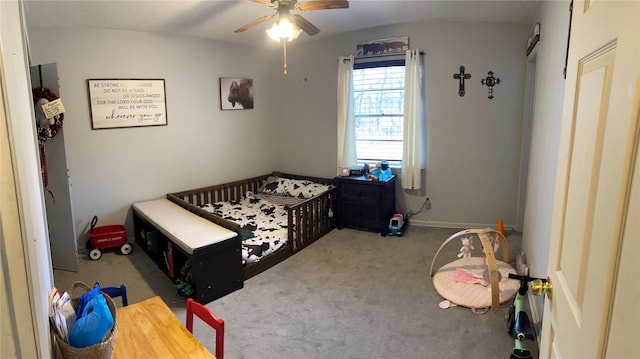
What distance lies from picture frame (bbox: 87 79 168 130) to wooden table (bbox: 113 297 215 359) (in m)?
2.72

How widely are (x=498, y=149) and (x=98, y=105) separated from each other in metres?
4.25

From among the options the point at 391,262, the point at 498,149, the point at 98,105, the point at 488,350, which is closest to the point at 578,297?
the point at 488,350

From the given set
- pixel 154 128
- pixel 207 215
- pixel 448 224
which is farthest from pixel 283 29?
pixel 448 224

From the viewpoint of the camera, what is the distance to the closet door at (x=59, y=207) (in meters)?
3.29

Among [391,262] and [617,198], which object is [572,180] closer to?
[617,198]

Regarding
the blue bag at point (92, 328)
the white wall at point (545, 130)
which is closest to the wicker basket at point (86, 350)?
the blue bag at point (92, 328)

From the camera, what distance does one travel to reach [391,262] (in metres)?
3.56

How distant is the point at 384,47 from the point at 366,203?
6.06 feet

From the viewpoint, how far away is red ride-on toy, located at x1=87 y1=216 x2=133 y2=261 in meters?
3.68

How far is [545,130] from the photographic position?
256 centimetres

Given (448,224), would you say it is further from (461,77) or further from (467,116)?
(461,77)

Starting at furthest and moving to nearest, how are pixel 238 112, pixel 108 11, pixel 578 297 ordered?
pixel 238 112, pixel 108 11, pixel 578 297

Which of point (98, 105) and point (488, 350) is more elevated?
point (98, 105)

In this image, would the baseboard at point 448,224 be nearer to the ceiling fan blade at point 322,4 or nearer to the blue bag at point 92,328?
the ceiling fan blade at point 322,4
